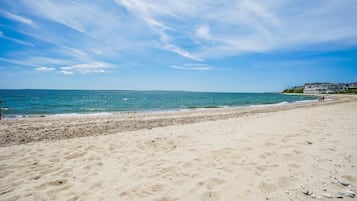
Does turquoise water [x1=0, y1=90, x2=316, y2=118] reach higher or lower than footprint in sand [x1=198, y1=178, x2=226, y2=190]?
lower

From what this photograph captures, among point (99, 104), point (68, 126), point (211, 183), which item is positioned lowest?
point (99, 104)

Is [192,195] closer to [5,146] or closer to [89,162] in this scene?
[89,162]

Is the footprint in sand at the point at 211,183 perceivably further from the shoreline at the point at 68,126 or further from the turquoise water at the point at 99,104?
the turquoise water at the point at 99,104

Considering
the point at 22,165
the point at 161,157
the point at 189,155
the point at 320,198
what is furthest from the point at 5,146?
the point at 320,198

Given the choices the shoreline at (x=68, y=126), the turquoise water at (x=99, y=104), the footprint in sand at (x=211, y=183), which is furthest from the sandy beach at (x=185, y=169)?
the turquoise water at (x=99, y=104)

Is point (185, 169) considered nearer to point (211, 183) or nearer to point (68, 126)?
point (211, 183)

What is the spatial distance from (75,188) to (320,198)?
389cm

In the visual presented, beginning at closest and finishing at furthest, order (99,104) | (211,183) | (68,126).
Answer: (211,183) → (68,126) → (99,104)

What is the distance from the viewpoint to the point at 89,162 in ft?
14.7

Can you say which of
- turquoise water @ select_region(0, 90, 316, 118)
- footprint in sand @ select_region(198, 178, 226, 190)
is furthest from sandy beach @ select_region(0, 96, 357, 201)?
turquoise water @ select_region(0, 90, 316, 118)

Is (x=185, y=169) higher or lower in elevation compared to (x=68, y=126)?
higher

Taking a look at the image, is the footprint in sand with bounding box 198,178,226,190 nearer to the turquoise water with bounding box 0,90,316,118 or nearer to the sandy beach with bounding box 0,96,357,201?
the sandy beach with bounding box 0,96,357,201

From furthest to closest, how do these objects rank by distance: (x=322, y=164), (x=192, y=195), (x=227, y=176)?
(x=322, y=164)
(x=227, y=176)
(x=192, y=195)

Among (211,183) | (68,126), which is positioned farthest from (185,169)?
(68,126)
